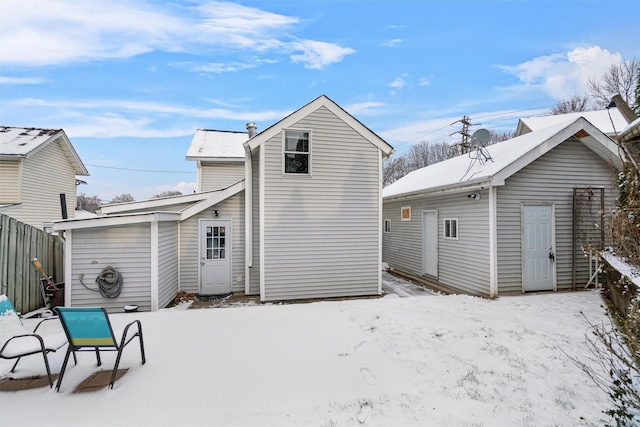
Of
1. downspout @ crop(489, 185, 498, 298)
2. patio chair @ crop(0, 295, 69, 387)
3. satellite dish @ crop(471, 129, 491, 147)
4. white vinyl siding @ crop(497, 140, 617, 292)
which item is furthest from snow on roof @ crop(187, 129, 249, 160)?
white vinyl siding @ crop(497, 140, 617, 292)

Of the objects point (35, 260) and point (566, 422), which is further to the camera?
point (35, 260)

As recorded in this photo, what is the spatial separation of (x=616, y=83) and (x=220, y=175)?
96.8 ft

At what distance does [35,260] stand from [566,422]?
8.84 metres

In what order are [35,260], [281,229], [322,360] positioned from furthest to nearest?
[281,229] < [35,260] < [322,360]

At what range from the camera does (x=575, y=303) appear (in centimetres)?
675

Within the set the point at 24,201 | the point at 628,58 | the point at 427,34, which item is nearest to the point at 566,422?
the point at 427,34

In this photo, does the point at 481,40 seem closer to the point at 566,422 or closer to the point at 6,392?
the point at 566,422

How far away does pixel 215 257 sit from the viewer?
843 cm

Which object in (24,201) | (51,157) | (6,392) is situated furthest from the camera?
(51,157)

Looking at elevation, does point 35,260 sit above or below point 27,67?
below

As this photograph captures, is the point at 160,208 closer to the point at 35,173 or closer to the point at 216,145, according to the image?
the point at 216,145

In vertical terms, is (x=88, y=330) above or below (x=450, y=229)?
below

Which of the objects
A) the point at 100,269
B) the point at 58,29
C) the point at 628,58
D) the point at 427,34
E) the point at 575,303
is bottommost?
the point at 575,303

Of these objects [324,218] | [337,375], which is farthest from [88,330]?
[324,218]
